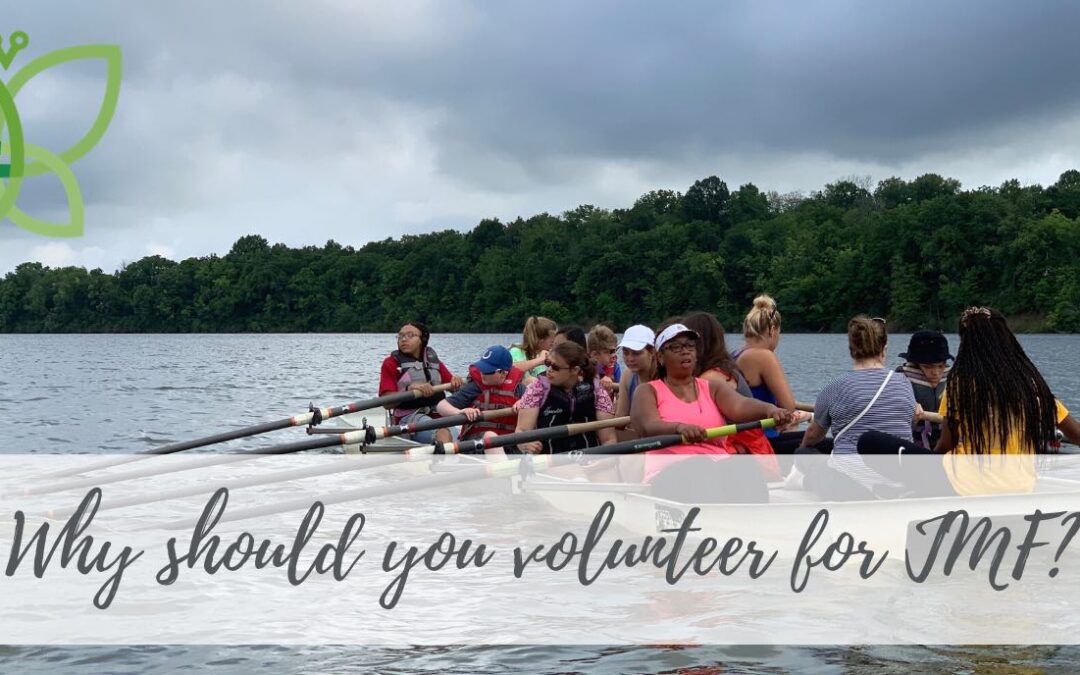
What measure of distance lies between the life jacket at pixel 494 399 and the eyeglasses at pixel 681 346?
4.52 m

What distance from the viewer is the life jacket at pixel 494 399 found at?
12438 mm

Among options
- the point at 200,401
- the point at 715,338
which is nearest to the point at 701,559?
the point at 715,338

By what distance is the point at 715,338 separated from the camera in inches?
345

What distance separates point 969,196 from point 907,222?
4.86 metres

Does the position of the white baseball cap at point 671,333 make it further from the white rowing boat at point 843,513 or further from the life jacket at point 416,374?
the life jacket at point 416,374

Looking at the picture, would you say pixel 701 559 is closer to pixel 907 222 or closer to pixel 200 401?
pixel 200 401

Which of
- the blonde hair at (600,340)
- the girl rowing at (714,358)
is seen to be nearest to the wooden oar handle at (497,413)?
the blonde hair at (600,340)

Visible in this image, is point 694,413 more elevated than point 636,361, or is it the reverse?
point 636,361

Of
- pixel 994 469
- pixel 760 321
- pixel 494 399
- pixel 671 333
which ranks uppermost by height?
pixel 760 321

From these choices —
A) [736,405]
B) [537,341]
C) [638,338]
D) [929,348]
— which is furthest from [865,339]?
[537,341]

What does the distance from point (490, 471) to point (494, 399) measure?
244 centimetres

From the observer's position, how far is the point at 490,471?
10172 millimetres

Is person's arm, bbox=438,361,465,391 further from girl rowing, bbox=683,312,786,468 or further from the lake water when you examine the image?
girl rowing, bbox=683,312,786,468

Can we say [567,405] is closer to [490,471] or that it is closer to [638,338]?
[490,471]
